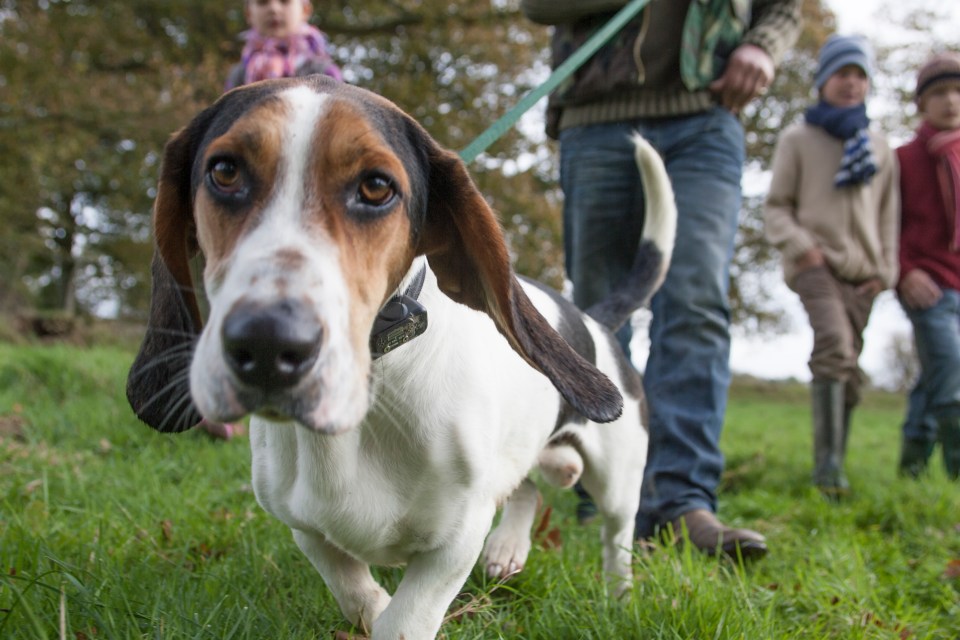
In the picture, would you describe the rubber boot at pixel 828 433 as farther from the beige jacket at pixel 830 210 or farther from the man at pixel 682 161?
the man at pixel 682 161

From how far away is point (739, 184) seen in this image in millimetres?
3619

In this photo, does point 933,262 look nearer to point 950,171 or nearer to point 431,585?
point 950,171

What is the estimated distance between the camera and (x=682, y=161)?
11.5ft

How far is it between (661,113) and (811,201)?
2.45 meters

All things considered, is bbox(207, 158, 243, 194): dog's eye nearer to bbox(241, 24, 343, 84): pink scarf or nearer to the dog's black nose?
the dog's black nose

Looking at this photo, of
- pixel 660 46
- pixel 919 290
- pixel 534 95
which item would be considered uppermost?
pixel 660 46

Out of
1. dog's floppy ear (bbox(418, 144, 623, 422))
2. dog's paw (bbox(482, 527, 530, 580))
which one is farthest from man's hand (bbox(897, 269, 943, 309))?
dog's floppy ear (bbox(418, 144, 623, 422))

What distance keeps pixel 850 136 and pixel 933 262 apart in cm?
105

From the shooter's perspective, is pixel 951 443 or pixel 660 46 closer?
pixel 660 46

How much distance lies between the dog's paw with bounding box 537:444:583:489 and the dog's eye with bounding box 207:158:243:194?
4.90 feet

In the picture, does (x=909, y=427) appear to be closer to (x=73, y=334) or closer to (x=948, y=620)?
(x=948, y=620)

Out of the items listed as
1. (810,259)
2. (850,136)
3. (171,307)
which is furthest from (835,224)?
(171,307)

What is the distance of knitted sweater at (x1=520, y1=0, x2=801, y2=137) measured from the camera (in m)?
3.44

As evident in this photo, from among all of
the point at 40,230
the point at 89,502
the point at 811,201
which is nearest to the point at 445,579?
the point at 89,502
